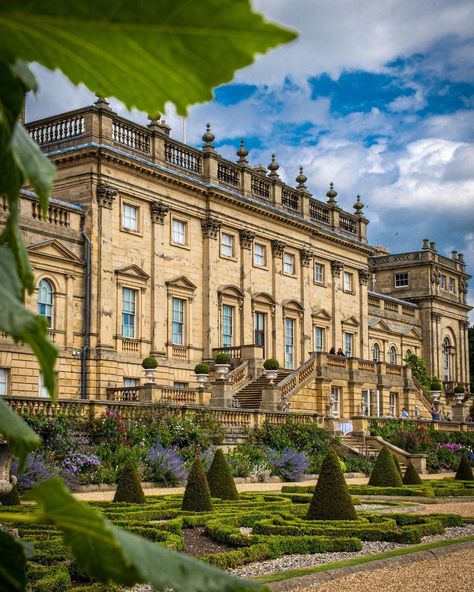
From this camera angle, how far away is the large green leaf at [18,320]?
84cm

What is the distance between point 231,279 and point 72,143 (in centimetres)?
932

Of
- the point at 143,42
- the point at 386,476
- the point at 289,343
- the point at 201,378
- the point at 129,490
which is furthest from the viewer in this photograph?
the point at 289,343

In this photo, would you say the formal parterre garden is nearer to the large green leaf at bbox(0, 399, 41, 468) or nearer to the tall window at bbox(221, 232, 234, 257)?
the large green leaf at bbox(0, 399, 41, 468)

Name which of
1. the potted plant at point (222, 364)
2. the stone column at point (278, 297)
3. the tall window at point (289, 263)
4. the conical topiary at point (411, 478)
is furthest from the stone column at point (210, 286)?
the conical topiary at point (411, 478)

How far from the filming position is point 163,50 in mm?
832

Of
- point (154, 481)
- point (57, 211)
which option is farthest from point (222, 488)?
point (57, 211)

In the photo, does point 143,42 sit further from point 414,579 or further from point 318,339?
point 318,339

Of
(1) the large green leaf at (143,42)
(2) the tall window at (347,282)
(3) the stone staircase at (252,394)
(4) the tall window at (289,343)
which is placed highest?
(2) the tall window at (347,282)

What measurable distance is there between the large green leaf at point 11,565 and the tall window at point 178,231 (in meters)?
32.9

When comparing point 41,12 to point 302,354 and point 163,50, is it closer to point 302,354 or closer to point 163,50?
point 163,50

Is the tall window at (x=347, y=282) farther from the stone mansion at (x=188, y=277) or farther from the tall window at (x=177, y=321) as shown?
the tall window at (x=177, y=321)

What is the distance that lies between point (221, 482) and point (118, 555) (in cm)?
1673

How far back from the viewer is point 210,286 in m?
34.9

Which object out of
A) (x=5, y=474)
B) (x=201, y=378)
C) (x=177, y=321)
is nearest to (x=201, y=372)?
(x=201, y=378)
